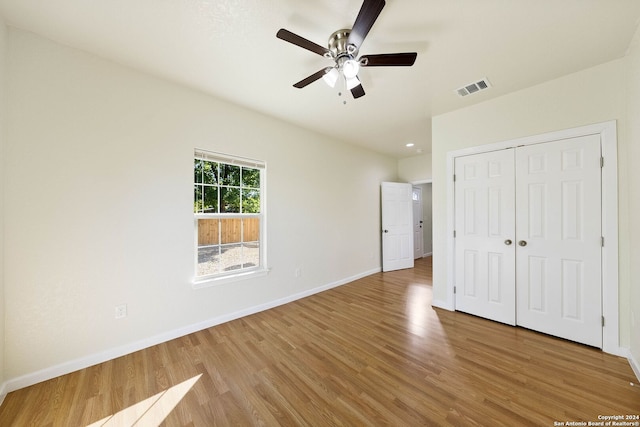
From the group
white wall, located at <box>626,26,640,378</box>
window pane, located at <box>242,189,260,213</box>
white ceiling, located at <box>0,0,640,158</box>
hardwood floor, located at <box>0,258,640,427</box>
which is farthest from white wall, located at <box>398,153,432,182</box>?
window pane, located at <box>242,189,260,213</box>

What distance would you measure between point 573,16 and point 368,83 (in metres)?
1.51

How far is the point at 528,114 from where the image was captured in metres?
2.50

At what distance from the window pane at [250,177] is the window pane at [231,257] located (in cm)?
83

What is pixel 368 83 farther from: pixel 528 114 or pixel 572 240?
pixel 572 240

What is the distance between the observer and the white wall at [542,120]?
6.74 feet

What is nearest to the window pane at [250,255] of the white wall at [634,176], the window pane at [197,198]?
the window pane at [197,198]

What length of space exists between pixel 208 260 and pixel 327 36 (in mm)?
2586

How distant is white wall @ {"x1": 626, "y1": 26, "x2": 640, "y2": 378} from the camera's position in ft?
5.92

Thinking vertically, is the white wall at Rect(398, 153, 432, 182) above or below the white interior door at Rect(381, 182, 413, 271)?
above

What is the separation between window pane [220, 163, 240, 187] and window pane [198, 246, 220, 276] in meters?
0.84

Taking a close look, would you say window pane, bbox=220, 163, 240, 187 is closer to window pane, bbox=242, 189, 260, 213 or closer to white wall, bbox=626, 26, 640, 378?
window pane, bbox=242, 189, 260, 213

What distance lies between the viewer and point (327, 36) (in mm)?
1785

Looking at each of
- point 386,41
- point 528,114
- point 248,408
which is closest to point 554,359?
point 528,114

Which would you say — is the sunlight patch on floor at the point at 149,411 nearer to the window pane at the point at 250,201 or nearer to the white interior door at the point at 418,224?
the window pane at the point at 250,201
